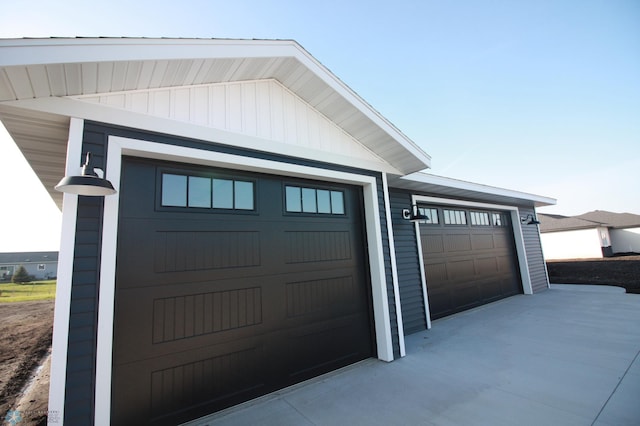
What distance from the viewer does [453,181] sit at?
Answer: 6000 mm

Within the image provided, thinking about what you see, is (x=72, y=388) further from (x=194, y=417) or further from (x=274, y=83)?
(x=274, y=83)

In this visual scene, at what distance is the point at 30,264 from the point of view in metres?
33.8

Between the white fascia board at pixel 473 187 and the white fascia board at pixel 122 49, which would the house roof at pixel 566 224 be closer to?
the white fascia board at pixel 473 187

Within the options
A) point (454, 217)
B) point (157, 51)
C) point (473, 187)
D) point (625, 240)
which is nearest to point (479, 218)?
point (454, 217)

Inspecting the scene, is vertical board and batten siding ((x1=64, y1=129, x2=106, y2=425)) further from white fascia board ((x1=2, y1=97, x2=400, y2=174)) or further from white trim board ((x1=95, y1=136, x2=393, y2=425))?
white fascia board ((x1=2, y1=97, x2=400, y2=174))

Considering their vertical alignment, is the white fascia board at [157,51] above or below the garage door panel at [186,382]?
above

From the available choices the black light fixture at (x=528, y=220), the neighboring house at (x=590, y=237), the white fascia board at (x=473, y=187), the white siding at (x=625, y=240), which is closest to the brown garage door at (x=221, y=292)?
the white fascia board at (x=473, y=187)

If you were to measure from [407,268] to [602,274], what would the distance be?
12.2 meters

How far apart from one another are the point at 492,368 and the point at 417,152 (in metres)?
3.07

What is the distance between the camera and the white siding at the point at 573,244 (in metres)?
19.0

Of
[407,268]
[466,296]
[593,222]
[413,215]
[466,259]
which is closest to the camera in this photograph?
[407,268]

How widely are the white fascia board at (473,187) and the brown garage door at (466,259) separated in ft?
2.46

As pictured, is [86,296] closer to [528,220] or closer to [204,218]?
[204,218]

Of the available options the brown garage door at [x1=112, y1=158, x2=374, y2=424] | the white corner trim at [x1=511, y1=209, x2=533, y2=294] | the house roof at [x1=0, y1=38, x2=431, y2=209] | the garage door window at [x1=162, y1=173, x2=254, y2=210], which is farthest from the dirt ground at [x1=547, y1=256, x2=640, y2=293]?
the garage door window at [x1=162, y1=173, x2=254, y2=210]
